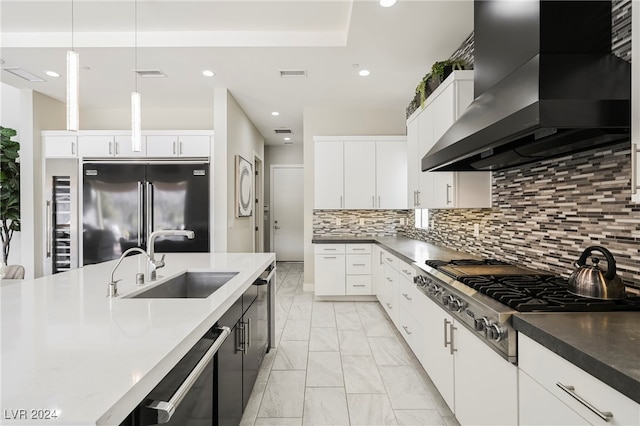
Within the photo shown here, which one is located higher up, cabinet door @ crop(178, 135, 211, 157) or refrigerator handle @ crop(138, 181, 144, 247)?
cabinet door @ crop(178, 135, 211, 157)

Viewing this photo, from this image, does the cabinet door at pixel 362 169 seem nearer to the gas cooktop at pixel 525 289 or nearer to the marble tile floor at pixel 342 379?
the marble tile floor at pixel 342 379

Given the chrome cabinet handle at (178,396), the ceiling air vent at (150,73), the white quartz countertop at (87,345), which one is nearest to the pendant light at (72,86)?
the white quartz countertop at (87,345)

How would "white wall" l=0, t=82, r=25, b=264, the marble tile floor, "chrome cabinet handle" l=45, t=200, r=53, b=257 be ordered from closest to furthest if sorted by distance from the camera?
the marble tile floor → "chrome cabinet handle" l=45, t=200, r=53, b=257 → "white wall" l=0, t=82, r=25, b=264

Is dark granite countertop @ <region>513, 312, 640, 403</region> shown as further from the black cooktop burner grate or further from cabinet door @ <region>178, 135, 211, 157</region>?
cabinet door @ <region>178, 135, 211, 157</region>

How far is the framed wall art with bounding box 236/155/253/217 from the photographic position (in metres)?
4.95

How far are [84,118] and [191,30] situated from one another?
3.13 m

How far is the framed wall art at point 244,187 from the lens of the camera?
16.2 ft

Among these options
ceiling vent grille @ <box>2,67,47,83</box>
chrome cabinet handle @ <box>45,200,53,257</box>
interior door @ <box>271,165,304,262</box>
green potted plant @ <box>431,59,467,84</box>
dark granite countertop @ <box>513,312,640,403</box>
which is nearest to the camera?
dark granite countertop @ <box>513,312,640,403</box>

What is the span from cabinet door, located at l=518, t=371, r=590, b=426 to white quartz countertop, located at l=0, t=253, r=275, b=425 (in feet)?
3.83

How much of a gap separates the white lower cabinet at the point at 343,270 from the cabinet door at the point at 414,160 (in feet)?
4.00

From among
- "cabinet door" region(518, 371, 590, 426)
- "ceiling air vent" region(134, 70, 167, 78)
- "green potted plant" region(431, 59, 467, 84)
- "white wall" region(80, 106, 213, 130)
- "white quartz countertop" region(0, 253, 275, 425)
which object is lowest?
"cabinet door" region(518, 371, 590, 426)

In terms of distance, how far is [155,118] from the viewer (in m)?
5.17

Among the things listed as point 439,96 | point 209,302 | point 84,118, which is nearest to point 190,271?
point 209,302

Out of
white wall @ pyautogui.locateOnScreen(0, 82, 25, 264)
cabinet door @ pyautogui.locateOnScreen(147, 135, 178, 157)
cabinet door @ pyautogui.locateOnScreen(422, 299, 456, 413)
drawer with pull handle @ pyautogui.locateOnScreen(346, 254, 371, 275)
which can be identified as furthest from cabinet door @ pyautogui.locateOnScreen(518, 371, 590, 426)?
white wall @ pyautogui.locateOnScreen(0, 82, 25, 264)
